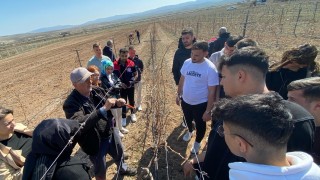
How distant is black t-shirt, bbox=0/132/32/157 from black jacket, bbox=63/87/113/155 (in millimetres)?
505

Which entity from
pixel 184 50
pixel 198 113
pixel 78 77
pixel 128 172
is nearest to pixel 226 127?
pixel 78 77

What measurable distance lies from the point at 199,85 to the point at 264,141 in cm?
290

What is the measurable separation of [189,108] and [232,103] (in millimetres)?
3086

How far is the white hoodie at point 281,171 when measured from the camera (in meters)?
1.16

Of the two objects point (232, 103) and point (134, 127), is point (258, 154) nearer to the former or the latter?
point (232, 103)

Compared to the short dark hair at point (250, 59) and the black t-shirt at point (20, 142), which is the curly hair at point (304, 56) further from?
the black t-shirt at point (20, 142)

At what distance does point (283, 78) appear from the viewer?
318 centimetres

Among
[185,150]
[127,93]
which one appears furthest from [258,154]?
[127,93]

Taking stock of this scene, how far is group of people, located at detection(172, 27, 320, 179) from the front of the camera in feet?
4.13

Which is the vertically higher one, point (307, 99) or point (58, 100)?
point (307, 99)

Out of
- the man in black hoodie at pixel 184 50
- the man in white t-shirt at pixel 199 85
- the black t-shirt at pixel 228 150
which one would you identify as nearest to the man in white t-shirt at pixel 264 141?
the black t-shirt at pixel 228 150

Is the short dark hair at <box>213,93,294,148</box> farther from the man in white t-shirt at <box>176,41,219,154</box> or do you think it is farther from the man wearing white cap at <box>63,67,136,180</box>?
the man in white t-shirt at <box>176,41,219,154</box>

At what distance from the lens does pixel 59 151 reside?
2158 millimetres

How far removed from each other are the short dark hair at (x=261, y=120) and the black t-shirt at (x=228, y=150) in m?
0.54
